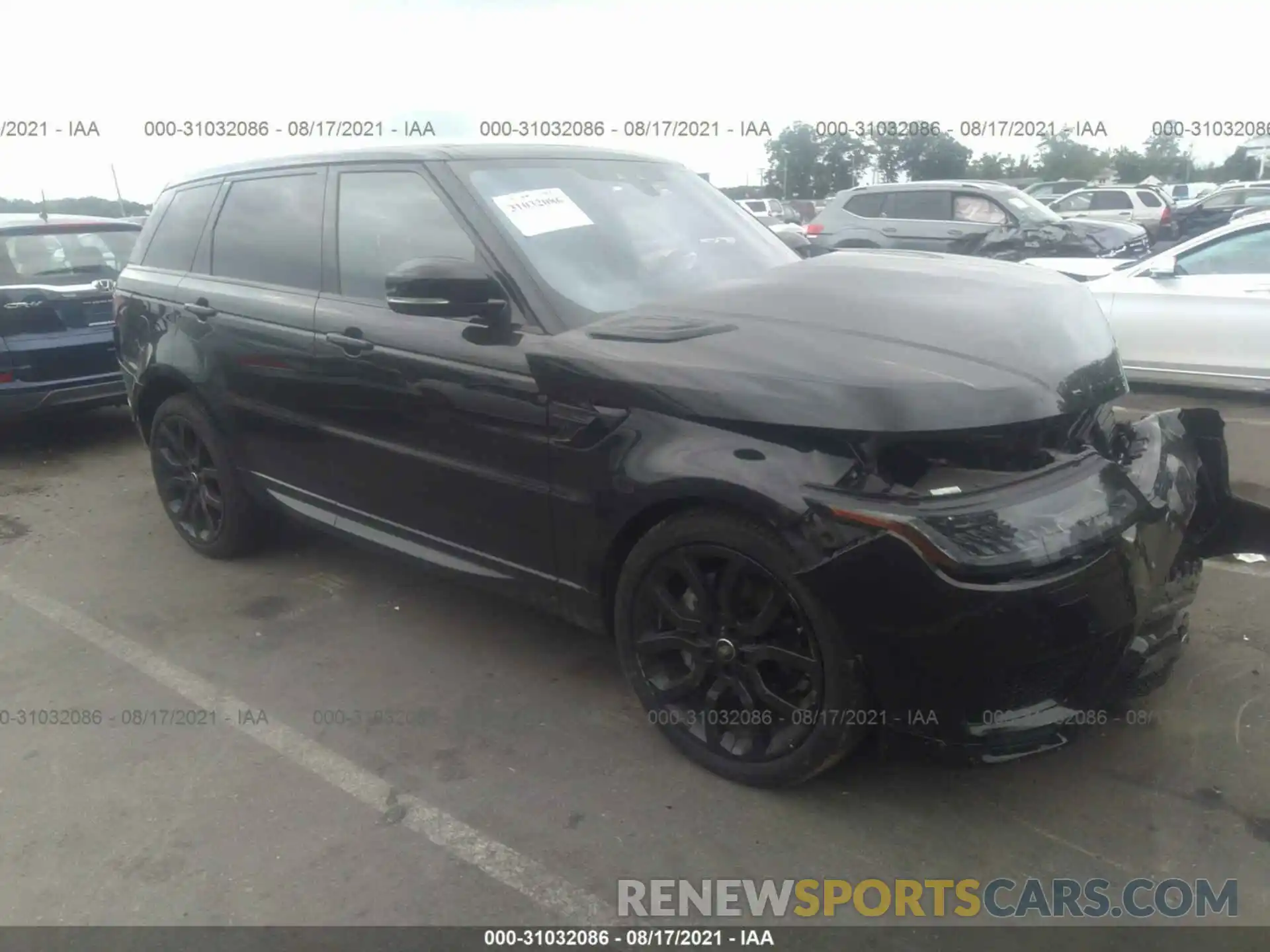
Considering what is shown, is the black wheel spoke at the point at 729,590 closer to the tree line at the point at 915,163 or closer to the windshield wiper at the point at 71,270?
the windshield wiper at the point at 71,270

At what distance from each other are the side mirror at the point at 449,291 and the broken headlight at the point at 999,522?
124 centimetres

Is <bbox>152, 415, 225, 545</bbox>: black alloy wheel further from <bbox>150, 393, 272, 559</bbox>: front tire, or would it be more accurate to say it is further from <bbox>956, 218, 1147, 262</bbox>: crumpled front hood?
<bbox>956, 218, 1147, 262</bbox>: crumpled front hood

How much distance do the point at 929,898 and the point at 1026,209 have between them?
40.1 feet

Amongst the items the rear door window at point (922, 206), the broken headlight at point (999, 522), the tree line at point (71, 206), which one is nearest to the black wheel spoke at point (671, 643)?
the broken headlight at point (999, 522)

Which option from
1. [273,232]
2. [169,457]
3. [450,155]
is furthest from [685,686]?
[169,457]

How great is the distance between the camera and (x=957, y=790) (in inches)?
112

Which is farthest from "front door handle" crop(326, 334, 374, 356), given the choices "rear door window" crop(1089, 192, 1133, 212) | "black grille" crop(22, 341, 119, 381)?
"rear door window" crop(1089, 192, 1133, 212)

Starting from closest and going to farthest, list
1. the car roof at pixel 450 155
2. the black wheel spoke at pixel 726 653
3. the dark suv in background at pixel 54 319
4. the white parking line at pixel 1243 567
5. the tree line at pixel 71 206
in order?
the black wheel spoke at pixel 726 653
the car roof at pixel 450 155
the white parking line at pixel 1243 567
the dark suv in background at pixel 54 319
the tree line at pixel 71 206

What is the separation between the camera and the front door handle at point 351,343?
11.5 feet

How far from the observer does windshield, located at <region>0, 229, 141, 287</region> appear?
21.2ft

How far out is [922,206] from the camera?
1328 centimetres

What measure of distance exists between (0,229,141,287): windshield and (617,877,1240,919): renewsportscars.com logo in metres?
5.74

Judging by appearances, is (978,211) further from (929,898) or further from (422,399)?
(929,898)

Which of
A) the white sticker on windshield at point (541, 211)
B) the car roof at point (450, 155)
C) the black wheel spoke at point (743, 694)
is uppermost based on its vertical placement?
the car roof at point (450, 155)
